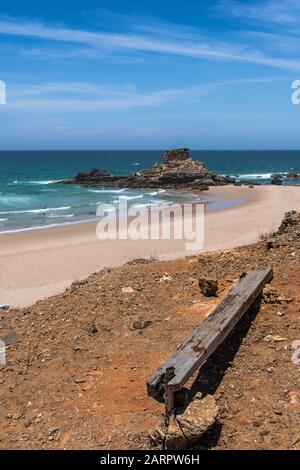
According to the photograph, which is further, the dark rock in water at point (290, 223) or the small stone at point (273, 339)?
the dark rock in water at point (290, 223)

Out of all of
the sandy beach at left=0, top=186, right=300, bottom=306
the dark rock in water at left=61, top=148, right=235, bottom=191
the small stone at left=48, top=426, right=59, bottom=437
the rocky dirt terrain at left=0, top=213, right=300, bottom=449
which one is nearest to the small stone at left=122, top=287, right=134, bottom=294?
the rocky dirt terrain at left=0, top=213, right=300, bottom=449

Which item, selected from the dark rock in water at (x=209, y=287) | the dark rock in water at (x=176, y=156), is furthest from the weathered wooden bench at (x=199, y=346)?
the dark rock in water at (x=176, y=156)

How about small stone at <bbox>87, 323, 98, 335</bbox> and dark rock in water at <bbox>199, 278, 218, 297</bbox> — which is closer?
small stone at <bbox>87, 323, 98, 335</bbox>

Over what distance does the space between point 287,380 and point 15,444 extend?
305 cm

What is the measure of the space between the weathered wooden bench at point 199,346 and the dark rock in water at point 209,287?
91 centimetres

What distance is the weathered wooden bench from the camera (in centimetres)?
491

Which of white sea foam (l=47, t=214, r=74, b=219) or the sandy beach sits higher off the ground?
white sea foam (l=47, t=214, r=74, b=219)

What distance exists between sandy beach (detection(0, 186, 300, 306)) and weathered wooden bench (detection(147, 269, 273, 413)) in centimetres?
985

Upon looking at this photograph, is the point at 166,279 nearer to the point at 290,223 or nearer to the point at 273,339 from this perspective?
the point at 273,339

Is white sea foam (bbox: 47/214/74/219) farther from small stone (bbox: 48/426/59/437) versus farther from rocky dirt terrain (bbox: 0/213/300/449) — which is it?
small stone (bbox: 48/426/59/437)

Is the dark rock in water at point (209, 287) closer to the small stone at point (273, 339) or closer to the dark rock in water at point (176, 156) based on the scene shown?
the small stone at point (273, 339)

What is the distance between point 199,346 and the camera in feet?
18.1

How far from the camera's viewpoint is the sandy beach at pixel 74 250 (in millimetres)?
17766

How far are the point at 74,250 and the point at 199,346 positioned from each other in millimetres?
18580
